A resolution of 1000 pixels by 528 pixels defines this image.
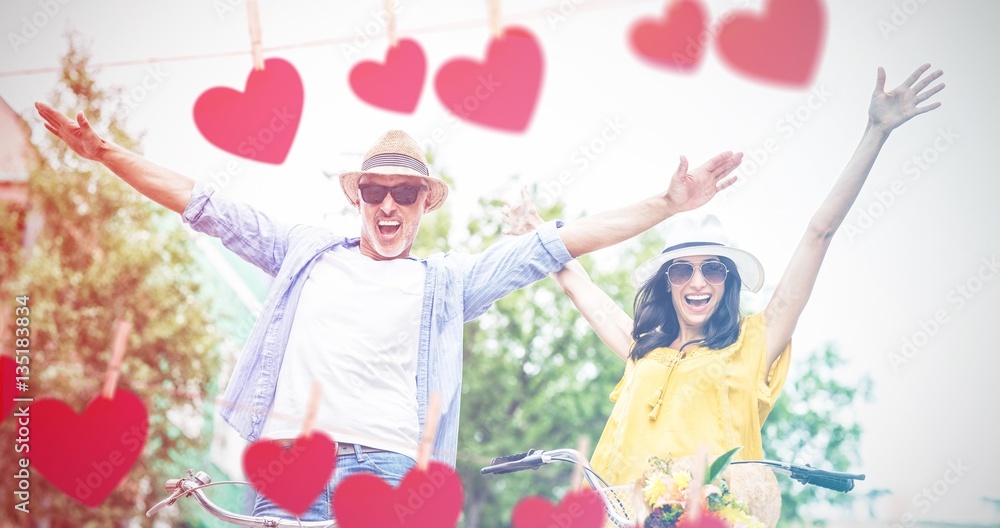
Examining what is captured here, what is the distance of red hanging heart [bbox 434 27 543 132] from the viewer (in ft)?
8.53

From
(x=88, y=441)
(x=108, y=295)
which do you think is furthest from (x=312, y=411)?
(x=108, y=295)

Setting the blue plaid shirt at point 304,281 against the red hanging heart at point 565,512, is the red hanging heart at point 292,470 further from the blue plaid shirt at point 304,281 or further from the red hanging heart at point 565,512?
the red hanging heart at point 565,512

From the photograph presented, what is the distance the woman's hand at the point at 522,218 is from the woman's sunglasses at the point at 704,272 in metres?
0.55

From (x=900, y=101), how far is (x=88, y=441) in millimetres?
2758

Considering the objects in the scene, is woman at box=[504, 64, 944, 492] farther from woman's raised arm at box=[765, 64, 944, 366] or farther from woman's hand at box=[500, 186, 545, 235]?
woman's hand at box=[500, 186, 545, 235]

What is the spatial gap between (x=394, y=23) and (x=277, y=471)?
4.50ft

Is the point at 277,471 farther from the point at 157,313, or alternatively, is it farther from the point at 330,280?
the point at 157,313

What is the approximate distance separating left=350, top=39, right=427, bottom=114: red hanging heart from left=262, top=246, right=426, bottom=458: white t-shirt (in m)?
0.54

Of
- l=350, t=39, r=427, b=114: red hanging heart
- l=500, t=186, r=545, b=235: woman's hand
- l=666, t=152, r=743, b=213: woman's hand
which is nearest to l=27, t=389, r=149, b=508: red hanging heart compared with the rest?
l=350, t=39, r=427, b=114: red hanging heart

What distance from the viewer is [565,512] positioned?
2.41 meters

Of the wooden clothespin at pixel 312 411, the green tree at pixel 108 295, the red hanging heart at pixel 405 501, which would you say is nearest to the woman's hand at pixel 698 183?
the red hanging heart at pixel 405 501

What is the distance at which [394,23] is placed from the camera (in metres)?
2.82

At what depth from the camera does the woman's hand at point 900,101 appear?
2988mm

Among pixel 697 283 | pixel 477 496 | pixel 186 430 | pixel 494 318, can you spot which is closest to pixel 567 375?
pixel 494 318
